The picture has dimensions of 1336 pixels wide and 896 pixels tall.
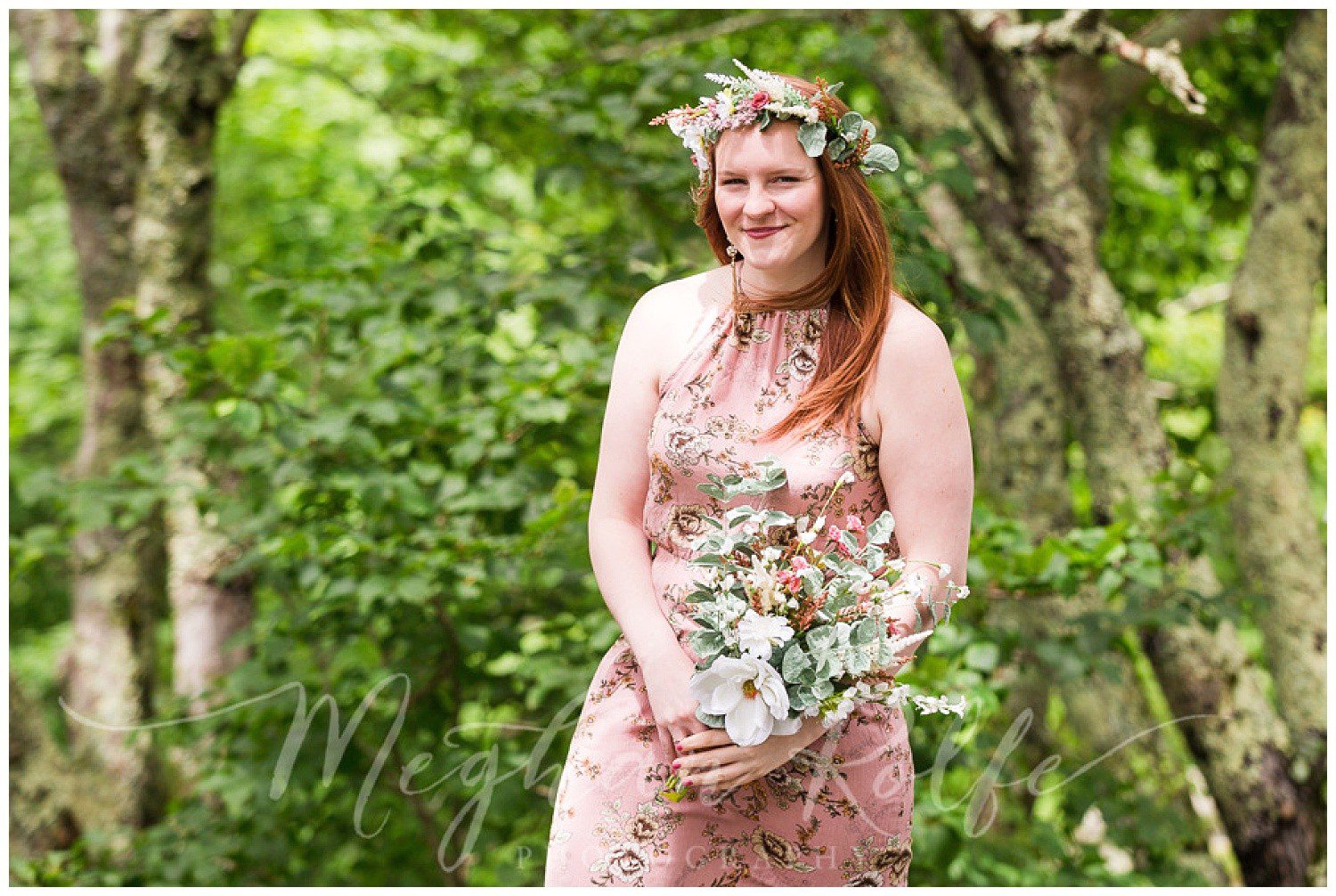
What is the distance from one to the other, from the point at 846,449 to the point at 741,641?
351 mm

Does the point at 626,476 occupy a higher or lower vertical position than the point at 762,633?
higher

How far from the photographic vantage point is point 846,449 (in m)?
1.81

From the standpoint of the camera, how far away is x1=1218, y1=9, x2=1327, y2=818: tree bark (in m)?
4.18

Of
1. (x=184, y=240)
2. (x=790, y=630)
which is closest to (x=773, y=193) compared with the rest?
(x=790, y=630)

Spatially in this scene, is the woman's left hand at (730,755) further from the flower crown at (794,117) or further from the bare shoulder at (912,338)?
the flower crown at (794,117)

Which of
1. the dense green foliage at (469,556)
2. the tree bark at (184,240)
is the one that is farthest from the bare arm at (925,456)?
the tree bark at (184,240)

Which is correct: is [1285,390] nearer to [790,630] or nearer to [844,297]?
[844,297]

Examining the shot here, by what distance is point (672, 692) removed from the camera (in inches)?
69.1

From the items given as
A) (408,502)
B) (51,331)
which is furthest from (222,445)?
(51,331)

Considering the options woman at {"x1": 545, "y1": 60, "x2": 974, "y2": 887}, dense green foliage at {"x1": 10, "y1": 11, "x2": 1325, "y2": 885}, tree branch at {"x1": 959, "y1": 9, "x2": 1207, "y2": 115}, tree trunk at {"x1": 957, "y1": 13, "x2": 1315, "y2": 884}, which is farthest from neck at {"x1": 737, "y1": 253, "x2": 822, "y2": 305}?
tree trunk at {"x1": 957, "y1": 13, "x2": 1315, "y2": 884}

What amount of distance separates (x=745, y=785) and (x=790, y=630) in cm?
32

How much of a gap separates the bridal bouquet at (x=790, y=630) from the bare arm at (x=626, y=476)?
0.70ft

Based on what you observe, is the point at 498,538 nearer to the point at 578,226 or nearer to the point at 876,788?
the point at 876,788

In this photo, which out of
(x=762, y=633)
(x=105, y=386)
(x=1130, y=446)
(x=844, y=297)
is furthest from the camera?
(x=105, y=386)
